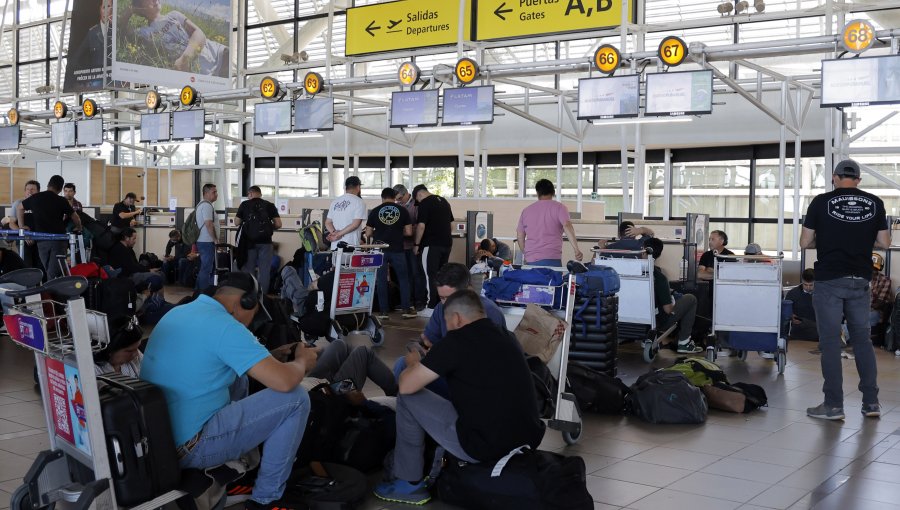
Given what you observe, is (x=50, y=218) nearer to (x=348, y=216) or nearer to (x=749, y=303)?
(x=348, y=216)

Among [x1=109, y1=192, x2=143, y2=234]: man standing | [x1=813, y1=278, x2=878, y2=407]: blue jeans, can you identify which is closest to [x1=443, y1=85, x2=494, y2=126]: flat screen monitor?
[x1=109, y1=192, x2=143, y2=234]: man standing

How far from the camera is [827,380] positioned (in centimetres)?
575

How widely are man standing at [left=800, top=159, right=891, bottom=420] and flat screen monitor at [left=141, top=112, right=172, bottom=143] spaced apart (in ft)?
46.4

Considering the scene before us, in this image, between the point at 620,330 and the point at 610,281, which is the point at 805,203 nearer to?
the point at 620,330

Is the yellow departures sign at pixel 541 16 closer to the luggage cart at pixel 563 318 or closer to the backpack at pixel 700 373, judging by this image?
the backpack at pixel 700 373

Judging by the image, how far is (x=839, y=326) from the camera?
5758mm

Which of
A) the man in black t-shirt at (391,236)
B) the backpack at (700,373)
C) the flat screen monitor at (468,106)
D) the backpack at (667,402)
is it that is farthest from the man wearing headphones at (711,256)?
the flat screen monitor at (468,106)

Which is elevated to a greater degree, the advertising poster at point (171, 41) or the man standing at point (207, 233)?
the advertising poster at point (171, 41)

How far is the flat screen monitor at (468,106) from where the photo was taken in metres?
13.2

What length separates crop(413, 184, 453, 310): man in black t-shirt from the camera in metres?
10.7

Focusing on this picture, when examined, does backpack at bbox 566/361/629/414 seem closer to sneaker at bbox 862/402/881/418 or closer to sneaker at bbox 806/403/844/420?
sneaker at bbox 806/403/844/420

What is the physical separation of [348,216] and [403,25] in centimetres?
822

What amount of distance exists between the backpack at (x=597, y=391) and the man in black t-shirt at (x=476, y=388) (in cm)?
195

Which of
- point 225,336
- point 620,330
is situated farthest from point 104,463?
point 620,330
